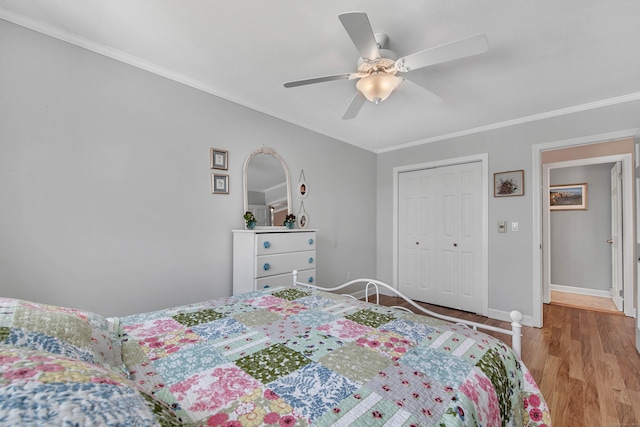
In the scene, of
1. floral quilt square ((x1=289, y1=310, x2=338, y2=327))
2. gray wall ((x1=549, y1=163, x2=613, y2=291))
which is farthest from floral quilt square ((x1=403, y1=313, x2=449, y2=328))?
gray wall ((x1=549, y1=163, x2=613, y2=291))

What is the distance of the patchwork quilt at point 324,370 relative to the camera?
807 millimetres

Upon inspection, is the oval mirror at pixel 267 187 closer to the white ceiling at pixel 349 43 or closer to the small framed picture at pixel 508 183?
the white ceiling at pixel 349 43

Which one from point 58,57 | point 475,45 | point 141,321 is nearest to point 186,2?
point 58,57

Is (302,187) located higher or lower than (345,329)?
higher

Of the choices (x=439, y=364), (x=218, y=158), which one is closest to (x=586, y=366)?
(x=439, y=364)

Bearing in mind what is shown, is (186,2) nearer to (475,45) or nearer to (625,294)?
(475,45)

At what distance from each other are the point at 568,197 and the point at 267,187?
16.6 feet

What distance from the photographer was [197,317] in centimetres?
151

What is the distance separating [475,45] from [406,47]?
0.60 metres

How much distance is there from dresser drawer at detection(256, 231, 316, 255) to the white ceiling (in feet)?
4.55

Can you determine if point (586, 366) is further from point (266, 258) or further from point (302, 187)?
point (302, 187)

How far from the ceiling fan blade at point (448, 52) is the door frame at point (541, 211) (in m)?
2.34

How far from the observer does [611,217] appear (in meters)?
4.29

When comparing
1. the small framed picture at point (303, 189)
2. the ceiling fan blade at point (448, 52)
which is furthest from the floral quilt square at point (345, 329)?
the small framed picture at point (303, 189)
